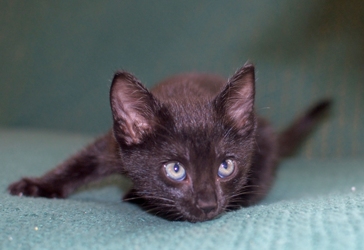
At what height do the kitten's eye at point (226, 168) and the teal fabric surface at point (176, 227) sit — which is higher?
the kitten's eye at point (226, 168)

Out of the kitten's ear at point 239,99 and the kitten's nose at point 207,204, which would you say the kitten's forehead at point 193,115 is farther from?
the kitten's nose at point 207,204

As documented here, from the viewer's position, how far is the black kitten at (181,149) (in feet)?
3.76

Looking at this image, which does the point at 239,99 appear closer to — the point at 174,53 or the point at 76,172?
the point at 76,172

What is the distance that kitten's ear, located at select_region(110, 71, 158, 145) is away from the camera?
122 cm

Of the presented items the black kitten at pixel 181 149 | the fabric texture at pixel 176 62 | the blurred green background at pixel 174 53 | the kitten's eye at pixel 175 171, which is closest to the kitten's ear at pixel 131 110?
the black kitten at pixel 181 149

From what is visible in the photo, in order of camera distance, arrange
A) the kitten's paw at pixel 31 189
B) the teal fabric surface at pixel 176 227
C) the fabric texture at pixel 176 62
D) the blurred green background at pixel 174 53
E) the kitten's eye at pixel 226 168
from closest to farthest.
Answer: the teal fabric surface at pixel 176 227
the kitten's eye at pixel 226 168
the kitten's paw at pixel 31 189
the fabric texture at pixel 176 62
the blurred green background at pixel 174 53

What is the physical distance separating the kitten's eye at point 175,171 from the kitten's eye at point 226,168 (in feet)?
0.37

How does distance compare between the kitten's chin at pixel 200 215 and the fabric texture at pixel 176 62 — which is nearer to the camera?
the kitten's chin at pixel 200 215

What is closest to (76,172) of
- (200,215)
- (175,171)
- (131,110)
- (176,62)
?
(131,110)

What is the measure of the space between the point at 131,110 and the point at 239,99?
0.33 metres

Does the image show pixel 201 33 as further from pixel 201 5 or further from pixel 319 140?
pixel 319 140

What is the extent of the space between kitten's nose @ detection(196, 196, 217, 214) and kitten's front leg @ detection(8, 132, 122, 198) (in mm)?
404

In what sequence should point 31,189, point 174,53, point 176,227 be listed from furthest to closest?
point 174,53 < point 31,189 < point 176,227

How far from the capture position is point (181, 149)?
3.85 ft
